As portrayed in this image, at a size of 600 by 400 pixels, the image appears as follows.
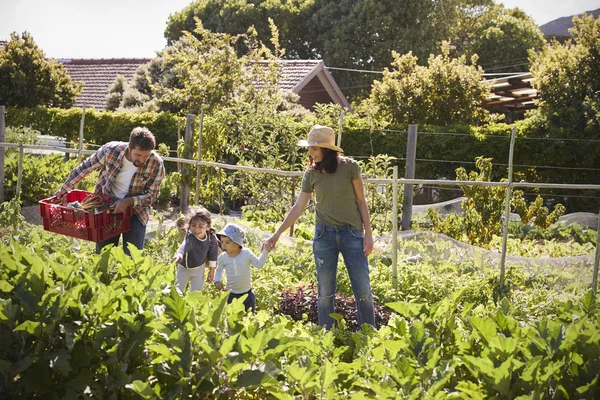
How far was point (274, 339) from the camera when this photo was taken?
9.10 feet

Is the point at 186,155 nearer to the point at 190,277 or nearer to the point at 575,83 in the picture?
the point at 190,277

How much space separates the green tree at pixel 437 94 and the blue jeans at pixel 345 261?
11.2 m

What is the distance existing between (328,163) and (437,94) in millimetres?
11528

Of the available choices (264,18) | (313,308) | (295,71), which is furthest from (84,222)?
(264,18)

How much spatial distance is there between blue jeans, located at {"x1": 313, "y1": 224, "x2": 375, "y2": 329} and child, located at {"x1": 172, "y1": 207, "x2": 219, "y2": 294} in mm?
909

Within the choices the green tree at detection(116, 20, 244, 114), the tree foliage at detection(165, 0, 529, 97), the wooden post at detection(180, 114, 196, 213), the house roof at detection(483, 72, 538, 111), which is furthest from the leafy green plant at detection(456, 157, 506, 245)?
the tree foliage at detection(165, 0, 529, 97)

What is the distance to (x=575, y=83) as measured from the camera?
14352mm

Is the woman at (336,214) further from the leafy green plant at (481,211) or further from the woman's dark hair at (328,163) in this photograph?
the leafy green plant at (481,211)

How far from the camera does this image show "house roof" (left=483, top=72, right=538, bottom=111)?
1948cm

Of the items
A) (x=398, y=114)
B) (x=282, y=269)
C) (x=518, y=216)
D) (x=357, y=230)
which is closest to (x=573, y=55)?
(x=398, y=114)

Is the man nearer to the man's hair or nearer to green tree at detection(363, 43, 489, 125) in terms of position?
→ the man's hair

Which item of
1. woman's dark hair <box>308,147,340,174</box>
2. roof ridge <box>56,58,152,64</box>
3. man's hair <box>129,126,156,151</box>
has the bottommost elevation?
woman's dark hair <box>308,147,340,174</box>

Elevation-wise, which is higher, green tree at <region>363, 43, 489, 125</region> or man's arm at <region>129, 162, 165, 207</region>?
green tree at <region>363, 43, 489, 125</region>

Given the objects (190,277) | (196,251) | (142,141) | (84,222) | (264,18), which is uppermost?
(264,18)
